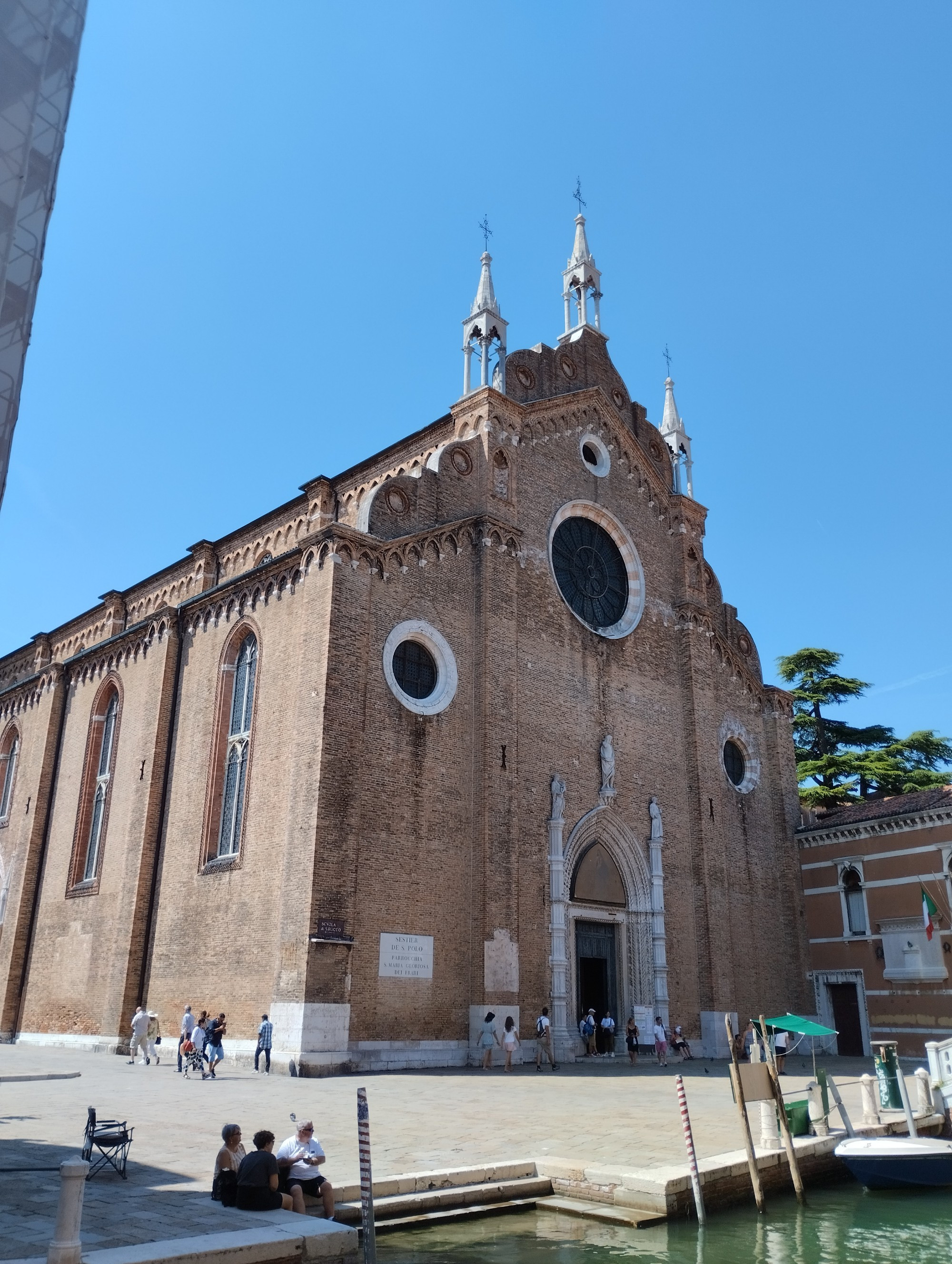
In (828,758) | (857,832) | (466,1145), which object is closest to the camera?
(466,1145)

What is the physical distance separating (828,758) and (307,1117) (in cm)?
3161

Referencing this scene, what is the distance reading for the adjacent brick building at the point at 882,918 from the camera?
25.5 metres

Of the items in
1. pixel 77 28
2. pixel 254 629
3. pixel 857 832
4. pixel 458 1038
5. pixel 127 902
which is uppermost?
pixel 77 28

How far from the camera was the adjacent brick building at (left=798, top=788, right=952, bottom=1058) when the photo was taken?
1005 inches

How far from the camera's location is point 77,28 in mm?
12859

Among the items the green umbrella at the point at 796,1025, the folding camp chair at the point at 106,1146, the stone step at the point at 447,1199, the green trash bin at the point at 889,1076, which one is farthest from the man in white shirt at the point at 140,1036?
the green trash bin at the point at 889,1076

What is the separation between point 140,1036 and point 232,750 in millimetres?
5797

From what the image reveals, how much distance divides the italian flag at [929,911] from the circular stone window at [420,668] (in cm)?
1206

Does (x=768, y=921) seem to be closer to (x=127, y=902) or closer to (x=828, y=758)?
(x=828, y=758)

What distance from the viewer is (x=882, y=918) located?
27.0 m

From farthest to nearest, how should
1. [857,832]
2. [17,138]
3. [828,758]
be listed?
[828,758] → [857,832] → [17,138]

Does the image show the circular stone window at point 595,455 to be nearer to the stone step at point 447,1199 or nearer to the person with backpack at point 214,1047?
the person with backpack at point 214,1047

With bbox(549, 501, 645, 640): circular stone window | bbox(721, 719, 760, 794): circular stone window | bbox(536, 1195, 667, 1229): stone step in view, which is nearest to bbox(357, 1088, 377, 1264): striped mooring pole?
bbox(536, 1195, 667, 1229): stone step

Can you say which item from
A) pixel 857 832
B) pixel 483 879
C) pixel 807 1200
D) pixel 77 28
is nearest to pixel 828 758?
pixel 857 832
